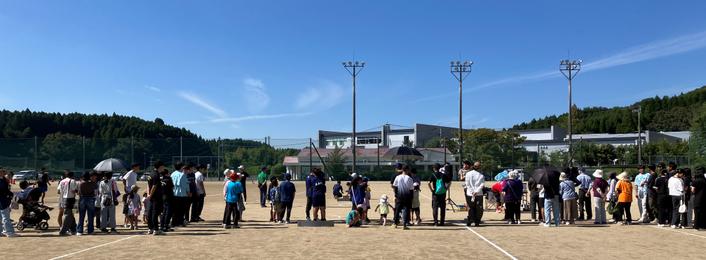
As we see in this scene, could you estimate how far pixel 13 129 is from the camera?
4500 inches

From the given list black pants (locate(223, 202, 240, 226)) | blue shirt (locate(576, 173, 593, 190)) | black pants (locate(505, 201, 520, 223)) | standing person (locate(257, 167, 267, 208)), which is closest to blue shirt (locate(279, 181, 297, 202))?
black pants (locate(223, 202, 240, 226))

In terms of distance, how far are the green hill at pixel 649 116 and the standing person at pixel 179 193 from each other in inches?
4964

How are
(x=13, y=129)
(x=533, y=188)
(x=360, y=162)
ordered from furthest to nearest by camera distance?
(x=13, y=129)
(x=360, y=162)
(x=533, y=188)

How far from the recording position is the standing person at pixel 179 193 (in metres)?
14.5

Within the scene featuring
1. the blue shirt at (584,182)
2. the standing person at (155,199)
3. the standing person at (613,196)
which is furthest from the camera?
the blue shirt at (584,182)

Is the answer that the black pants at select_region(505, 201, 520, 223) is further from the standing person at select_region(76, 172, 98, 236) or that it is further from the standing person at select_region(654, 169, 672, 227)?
the standing person at select_region(76, 172, 98, 236)

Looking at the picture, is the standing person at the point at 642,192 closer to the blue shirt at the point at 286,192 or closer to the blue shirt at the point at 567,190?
the blue shirt at the point at 567,190

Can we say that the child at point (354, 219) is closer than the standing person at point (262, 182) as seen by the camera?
Yes

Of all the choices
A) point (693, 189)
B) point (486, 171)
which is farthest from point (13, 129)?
point (693, 189)

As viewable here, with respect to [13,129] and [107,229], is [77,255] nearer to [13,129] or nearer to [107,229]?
[107,229]

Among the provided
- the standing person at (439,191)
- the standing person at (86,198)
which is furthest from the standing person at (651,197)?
the standing person at (86,198)

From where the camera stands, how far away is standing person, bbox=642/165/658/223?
15.9 m

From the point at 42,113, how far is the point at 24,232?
124m

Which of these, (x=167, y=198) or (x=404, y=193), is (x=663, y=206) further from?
(x=167, y=198)
